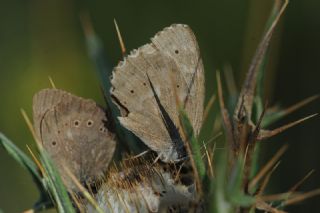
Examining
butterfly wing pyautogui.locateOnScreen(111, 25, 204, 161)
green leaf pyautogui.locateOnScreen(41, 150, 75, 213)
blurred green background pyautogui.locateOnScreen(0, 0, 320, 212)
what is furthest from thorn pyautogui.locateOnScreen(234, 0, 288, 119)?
blurred green background pyautogui.locateOnScreen(0, 0, 320, 212)

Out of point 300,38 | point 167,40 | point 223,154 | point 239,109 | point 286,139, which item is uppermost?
point 167,40

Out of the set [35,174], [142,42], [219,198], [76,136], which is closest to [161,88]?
[76,136]

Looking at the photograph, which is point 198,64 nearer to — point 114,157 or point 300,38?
point 114,157

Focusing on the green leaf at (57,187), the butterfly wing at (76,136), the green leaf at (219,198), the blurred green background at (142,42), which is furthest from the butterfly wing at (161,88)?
the blurred green background at (142,42)

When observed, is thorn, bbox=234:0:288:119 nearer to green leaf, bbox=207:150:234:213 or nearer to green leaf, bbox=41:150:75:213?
green leaf, bbox=207:150:234:213

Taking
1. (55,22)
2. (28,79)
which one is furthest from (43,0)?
(28,79)
